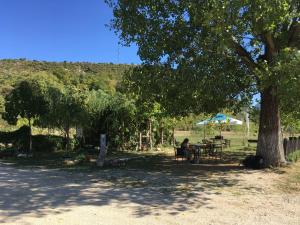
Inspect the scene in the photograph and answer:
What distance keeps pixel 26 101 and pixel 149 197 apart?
40.7 ft

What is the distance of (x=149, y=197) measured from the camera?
9.91m

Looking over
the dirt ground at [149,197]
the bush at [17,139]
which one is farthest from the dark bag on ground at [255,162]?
the bush at [17,139]

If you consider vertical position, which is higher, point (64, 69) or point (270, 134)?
point (64, 69)

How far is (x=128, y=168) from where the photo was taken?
15.6m

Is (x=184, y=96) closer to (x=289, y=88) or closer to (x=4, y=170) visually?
(x=289, y=88)

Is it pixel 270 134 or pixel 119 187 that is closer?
pixel 119 187

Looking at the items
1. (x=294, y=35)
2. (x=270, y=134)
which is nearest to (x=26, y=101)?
(x=270, y=134)

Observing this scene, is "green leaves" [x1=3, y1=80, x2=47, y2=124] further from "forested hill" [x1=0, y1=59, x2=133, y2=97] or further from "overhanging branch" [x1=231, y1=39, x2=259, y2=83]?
"forested hill" [x1=0, y1=59, x2=133, y2=97]

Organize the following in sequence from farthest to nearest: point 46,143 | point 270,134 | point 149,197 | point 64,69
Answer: point 64,69
point 46,143
point 270,134
point 149,197

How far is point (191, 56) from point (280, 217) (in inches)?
280

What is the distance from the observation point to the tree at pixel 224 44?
12.4 meters

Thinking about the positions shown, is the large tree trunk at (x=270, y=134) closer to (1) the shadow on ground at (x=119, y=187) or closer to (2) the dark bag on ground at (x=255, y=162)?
(2) the dark bag on ground at (x=255, y=162)

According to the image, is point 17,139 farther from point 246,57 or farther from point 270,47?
point 270,47

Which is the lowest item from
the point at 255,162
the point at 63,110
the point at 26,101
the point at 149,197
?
the point at 149,197
